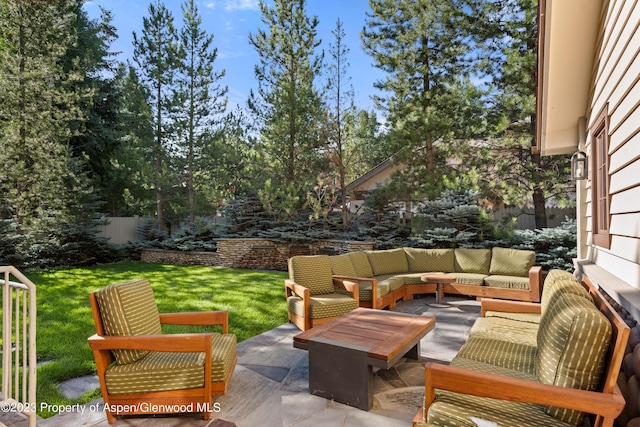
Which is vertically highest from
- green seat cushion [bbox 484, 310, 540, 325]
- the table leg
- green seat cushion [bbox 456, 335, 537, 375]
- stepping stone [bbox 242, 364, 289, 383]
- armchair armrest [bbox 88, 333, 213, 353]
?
armchair armrest [bbox 88, 333, 213, 353]

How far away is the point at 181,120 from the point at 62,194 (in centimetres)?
457

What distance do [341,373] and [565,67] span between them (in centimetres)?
401

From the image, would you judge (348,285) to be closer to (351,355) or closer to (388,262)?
(351,355)

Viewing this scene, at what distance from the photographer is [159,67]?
13.1m

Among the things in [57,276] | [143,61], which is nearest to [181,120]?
[143,61]

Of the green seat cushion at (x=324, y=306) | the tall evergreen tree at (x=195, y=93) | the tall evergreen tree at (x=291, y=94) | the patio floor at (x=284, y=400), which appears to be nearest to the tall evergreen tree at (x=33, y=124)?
the tall evergreen tree at (x=195, y=93)

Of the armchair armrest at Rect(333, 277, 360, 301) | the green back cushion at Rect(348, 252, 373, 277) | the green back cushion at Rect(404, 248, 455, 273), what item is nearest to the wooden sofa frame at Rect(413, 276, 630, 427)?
the armchair armrest at Rect(333, 277, 360, 301)

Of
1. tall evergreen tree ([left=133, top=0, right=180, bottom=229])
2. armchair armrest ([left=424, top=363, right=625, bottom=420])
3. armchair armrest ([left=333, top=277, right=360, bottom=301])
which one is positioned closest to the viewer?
armchair armrest ([left=424, top=363, right=625, bottom=420])

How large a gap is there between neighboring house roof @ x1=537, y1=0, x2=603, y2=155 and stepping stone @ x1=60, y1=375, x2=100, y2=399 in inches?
202

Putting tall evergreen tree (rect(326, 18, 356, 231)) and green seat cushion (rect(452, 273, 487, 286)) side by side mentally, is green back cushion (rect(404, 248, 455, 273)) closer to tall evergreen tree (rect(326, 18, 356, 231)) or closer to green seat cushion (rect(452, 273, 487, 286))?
green seat cushion (rect(452, 273, 487, 286))

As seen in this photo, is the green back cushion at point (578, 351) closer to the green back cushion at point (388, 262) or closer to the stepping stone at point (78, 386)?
the stepping stone at point (78, 386)

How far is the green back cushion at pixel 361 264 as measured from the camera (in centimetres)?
622

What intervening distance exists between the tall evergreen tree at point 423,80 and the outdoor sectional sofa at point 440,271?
2606 millimetres

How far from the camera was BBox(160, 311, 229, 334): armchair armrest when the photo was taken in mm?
3148
